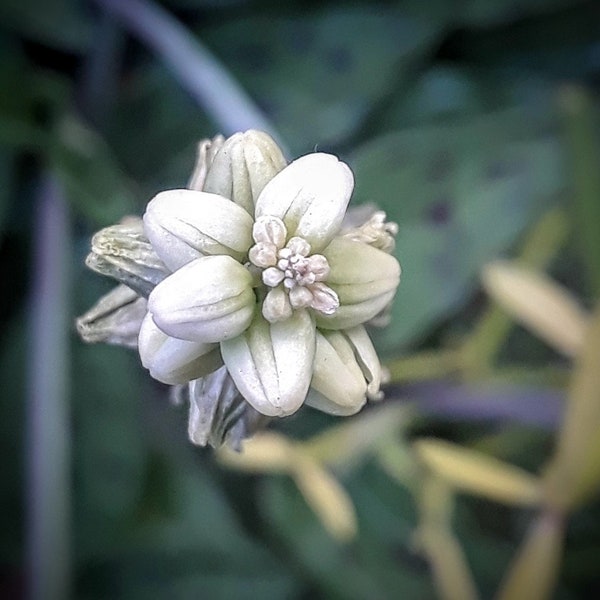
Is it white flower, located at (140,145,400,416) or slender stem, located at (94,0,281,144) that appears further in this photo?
slender stem, located at (94,0,281,144)

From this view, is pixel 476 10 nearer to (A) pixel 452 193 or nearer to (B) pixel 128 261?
Answer: (A) pixel 452 193

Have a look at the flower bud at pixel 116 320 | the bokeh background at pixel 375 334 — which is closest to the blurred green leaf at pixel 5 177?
the bokeh background at pixel 375 334

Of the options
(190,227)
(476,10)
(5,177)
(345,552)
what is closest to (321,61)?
(476,10)

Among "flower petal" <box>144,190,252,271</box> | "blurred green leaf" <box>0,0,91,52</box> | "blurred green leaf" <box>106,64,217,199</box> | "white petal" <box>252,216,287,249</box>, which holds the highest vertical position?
"blurred green leaf" <box>0,0,91,52</box>

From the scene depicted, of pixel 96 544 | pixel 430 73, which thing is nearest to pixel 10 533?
pixel 96 544

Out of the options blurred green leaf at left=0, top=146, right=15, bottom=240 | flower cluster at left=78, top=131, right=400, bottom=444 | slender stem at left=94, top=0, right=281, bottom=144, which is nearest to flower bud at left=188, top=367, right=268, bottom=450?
flower cluster at left=78, top=131, right=400, bottom=444

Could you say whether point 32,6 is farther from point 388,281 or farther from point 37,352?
point 388,281

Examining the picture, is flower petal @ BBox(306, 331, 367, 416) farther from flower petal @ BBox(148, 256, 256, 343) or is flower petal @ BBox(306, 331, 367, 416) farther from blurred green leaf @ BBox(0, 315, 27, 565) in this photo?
blurred green leaf @ BBox(0, 315, 27, 565)

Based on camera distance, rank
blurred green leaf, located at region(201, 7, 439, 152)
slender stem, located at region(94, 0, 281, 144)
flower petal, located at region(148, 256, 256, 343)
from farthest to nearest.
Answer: blurred green leaf, located at region(201, 7, 439, 152), slender stem, located at region(94, 0, 281, 144), flower petal, located at region(148, 256, 256, 343)
